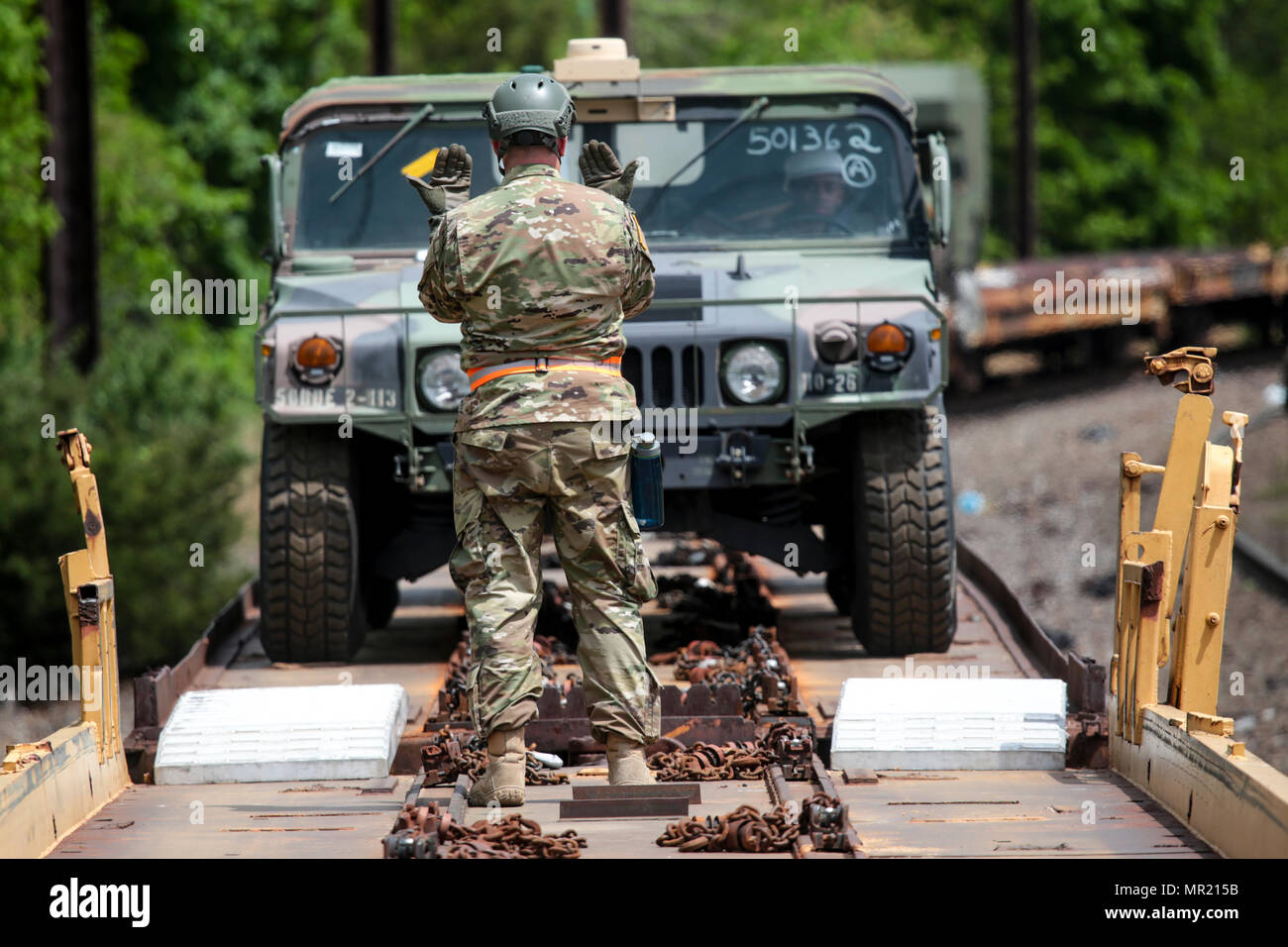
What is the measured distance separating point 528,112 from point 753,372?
2187 millimetres

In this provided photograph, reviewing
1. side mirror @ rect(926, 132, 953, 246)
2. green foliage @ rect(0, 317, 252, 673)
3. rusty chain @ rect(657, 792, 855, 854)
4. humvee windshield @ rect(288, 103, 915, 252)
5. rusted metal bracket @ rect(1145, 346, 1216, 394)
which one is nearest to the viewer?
rusty chain @ rect(657, 792, 855, 854)

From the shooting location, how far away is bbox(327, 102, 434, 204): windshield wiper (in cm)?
773

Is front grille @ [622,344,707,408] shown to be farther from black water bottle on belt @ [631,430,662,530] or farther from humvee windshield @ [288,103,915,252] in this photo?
black water bottle on belt @ [631,430,662,530]

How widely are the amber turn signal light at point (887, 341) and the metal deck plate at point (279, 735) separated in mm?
2283

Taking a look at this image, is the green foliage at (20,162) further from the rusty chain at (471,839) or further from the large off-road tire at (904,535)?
the rusty chain at (471,839)

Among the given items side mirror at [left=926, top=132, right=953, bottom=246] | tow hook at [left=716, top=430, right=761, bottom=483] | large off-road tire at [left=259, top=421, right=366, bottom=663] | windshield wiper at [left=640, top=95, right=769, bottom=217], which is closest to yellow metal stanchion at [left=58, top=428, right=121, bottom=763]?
large off-road tire at [left=259, top=421, right=366, bottom=663]

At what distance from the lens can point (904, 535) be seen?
7.27 m

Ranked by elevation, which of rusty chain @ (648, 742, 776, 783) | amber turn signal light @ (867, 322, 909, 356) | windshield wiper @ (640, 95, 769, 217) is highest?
windshield wiper @ (640, 95, 769, 217)

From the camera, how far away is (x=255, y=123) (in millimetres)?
31500

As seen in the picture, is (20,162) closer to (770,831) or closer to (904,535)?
(904,535)

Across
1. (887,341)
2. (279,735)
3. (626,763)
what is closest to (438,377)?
(887,341)

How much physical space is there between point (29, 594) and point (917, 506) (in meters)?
9.43

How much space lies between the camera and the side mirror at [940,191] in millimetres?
7555

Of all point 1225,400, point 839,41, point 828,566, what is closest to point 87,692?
point 828,566
